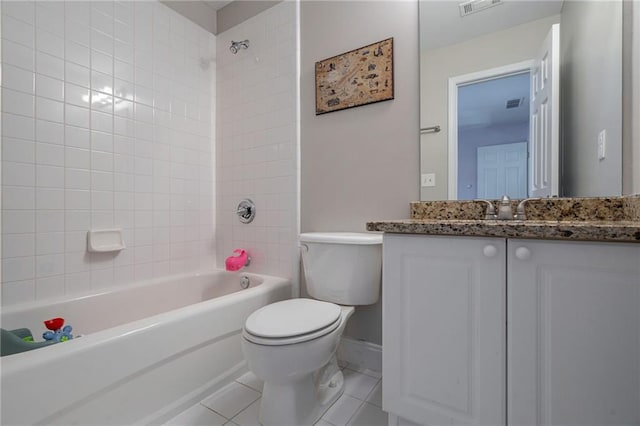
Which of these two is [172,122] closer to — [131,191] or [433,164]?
[131,191]

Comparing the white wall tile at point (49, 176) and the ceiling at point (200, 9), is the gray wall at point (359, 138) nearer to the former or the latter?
the ceiling at point (200, 9)

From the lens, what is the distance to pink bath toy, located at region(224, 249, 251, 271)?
1.93m

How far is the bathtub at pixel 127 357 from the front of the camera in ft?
2.76

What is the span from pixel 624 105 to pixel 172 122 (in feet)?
7.48

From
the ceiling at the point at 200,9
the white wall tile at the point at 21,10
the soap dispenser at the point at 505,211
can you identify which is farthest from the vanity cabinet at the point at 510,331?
the ceiling at the point at 200,9

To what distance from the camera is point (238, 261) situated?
6.39 ft

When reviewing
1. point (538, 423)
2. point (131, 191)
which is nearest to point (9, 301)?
point (131, 191)

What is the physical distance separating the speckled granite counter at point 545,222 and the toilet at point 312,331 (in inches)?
15.6

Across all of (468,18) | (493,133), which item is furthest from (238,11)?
(493,133)

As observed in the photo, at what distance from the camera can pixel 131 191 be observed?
5.70 feet

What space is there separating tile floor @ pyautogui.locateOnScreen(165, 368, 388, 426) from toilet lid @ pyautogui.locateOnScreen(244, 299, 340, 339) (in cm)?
43

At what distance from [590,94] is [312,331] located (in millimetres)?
1425

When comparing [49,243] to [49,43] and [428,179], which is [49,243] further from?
[428,179]

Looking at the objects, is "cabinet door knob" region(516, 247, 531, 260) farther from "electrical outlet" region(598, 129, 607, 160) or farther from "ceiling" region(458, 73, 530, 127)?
"ceiling" region(458, 73, 530, 127)
